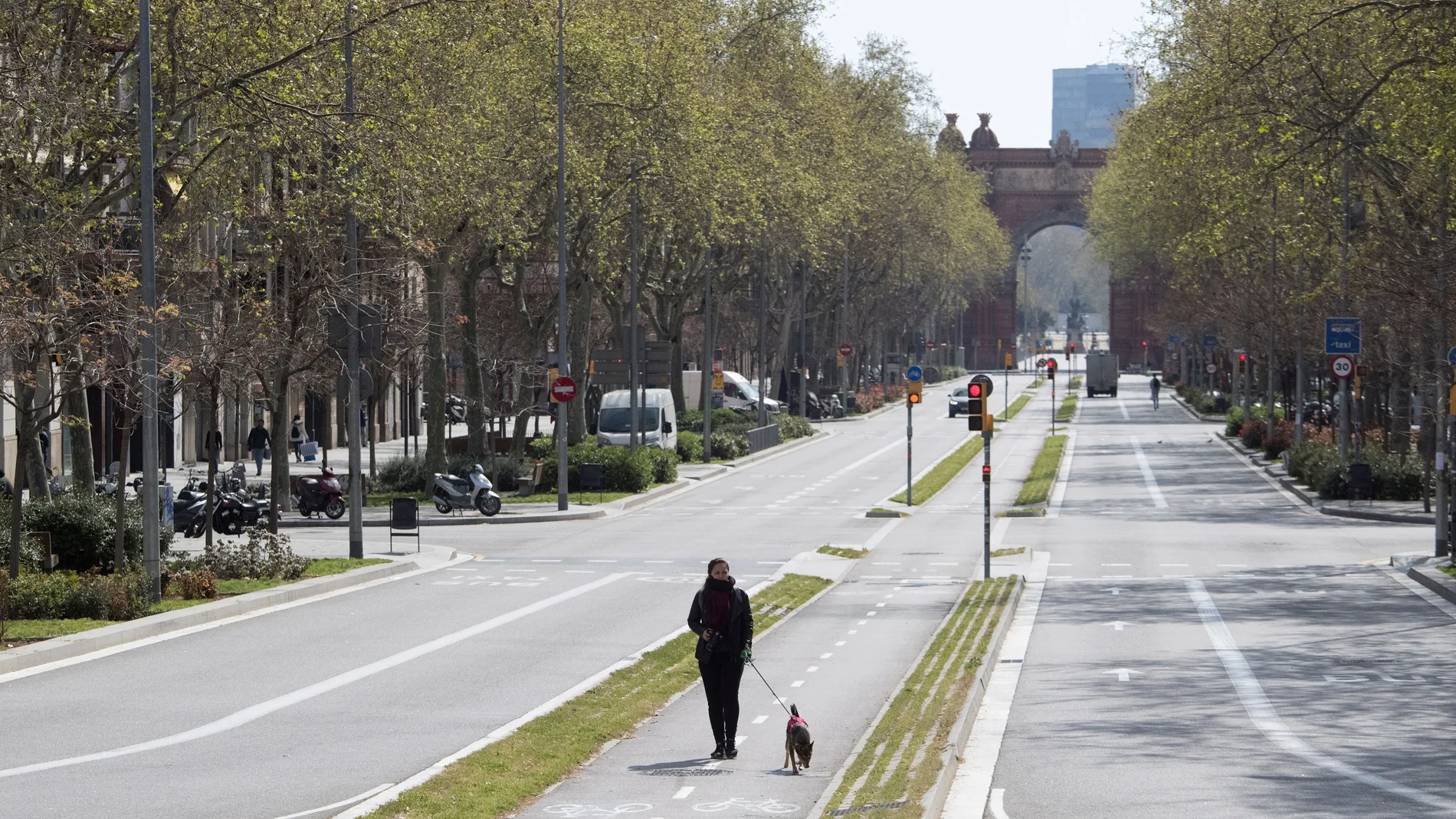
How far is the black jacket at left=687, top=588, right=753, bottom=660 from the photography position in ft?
43.5

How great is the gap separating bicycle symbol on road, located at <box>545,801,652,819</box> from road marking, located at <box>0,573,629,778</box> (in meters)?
3.64

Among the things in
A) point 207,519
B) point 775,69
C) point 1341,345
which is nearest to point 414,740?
point 207,519

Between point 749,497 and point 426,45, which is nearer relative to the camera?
point 426,45

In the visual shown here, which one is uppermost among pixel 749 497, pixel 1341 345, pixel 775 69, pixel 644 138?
pixel 775 69

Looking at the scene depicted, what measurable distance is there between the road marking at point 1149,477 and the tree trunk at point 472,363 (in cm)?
1592

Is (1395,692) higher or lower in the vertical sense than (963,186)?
lower

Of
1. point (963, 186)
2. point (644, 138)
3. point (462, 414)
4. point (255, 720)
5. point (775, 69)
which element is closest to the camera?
point (255, 720)

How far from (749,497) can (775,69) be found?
1979 cm

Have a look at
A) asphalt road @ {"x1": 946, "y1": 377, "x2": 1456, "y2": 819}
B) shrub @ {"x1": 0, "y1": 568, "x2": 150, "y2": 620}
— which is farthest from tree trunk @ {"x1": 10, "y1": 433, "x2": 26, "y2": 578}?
asphalt road @ {"x1": 946, "y1": 377, "x2": 1456, "y2": 819}

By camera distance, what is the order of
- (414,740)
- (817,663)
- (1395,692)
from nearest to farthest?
(414,740), (1395,692), (817,663)

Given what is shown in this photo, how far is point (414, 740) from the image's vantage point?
13.7m

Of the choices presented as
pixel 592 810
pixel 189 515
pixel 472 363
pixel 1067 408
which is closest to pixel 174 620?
pixel 592 810

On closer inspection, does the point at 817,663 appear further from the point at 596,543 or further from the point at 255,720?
the point at 596,543

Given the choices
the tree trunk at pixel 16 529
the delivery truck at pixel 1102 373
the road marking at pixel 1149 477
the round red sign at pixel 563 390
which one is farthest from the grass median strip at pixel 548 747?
the delivery truck at pixel 1102 373
